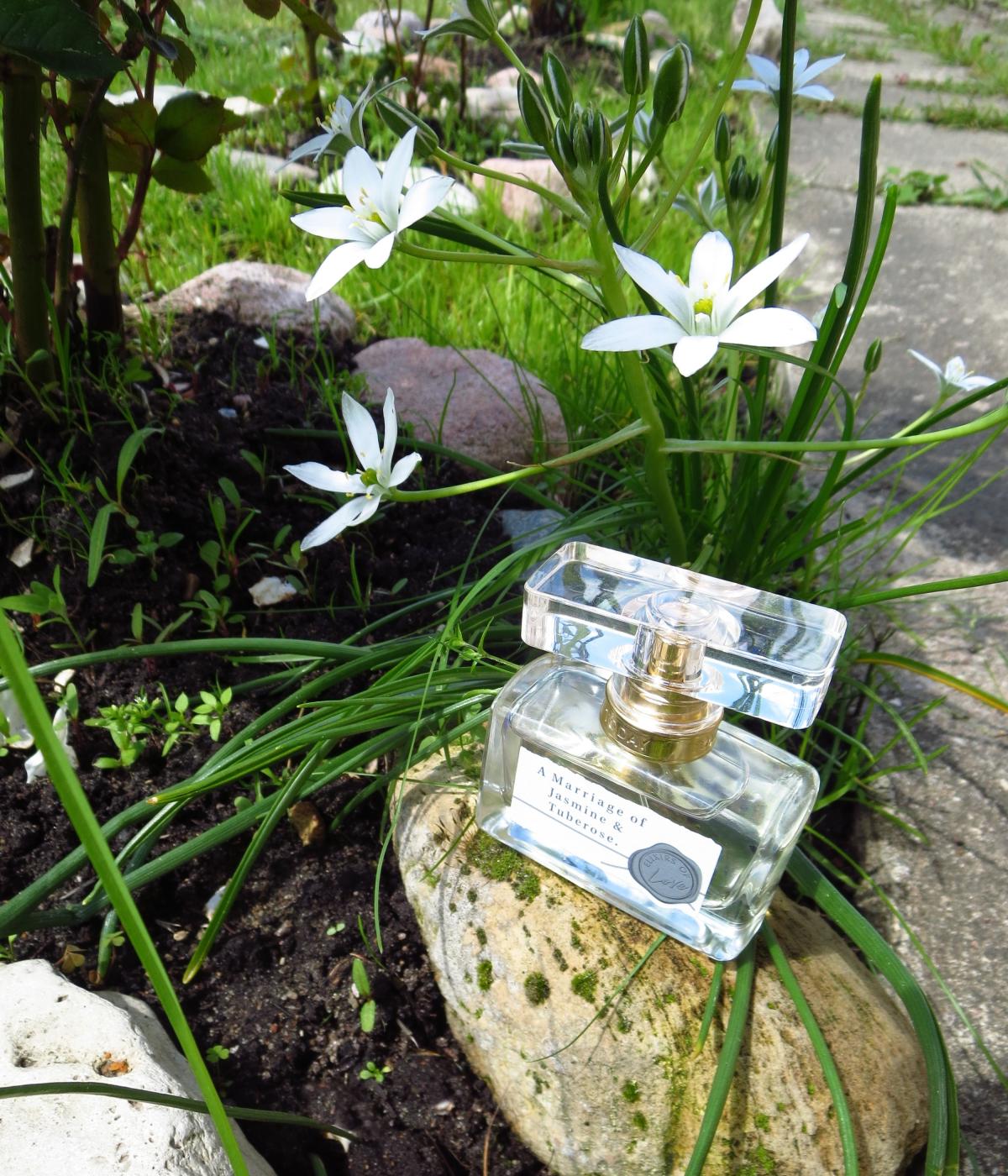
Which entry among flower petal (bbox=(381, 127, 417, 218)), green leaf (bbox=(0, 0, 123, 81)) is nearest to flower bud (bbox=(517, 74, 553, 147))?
flower petal (bbox=(381, 127, 417, 218))

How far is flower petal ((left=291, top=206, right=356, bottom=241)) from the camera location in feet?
2.55

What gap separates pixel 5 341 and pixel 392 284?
0.88m

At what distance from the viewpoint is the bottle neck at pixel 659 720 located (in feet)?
2.48

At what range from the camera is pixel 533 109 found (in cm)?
80

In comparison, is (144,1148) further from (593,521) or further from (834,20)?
(834,20)

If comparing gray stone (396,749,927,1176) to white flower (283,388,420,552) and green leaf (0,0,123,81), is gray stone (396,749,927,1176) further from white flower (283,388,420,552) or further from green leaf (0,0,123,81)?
green leaf (0,0,123,81)

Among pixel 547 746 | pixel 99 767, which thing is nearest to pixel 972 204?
pixel 547 746

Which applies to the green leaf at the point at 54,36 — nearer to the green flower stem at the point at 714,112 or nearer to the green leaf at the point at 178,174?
the green leaf at the point at 178,174

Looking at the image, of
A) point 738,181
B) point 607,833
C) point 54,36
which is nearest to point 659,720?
point 607,833

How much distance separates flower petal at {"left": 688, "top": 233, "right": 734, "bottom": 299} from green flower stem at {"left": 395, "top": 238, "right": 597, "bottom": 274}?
120 mm

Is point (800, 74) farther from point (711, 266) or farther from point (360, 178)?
point (360, 178)

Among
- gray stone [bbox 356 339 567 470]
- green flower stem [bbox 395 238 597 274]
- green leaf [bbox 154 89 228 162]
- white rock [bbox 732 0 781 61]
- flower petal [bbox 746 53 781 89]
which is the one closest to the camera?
green flower stem [bbox 395 238 597 274]

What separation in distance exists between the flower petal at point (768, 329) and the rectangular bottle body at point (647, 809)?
344 millimetres

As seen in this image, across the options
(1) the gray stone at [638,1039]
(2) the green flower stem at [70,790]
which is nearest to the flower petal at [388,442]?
(1) the gray stone at [638,1039]
